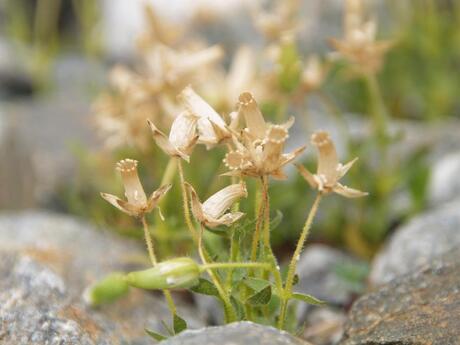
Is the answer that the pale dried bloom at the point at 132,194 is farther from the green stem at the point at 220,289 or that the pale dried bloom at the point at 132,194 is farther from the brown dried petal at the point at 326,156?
the brown dried petal at the point at 326,156

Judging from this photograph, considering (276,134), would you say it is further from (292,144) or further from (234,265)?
(292,144)

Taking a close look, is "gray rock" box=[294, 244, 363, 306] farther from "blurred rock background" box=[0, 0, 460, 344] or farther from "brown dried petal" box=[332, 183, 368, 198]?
"brown dried petal" box=[332, 183, 368, 198]

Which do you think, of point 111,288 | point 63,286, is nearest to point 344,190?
point 111,288

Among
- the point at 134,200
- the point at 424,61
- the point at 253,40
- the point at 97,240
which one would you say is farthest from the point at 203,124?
the point at 253,40

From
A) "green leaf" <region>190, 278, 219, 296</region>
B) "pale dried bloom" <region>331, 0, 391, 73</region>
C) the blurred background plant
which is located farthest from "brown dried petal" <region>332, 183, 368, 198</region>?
"pale dried bloom" <region>331, 0, 391, 73</region>

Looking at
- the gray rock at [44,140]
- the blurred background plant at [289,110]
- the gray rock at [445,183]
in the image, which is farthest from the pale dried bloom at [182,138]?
the gray rock at [44,140]

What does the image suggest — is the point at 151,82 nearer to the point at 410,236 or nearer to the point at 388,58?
the point at 410,236
